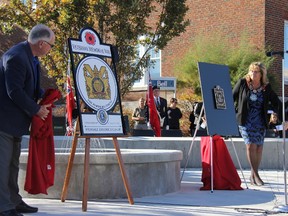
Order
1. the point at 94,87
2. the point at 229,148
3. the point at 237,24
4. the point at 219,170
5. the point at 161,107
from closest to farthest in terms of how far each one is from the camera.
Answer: the point at 94,87
the point at 219,170
the point at 229,148
the point at 161,107
the point at 237,24

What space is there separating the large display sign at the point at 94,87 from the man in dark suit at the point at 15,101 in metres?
0.61

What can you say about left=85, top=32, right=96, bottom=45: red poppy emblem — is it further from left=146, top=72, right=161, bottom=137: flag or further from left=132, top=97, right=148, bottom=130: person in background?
left=132, top=97, right=148, bottom=130: person in background

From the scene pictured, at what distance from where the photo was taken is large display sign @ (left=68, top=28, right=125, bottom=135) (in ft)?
21.8

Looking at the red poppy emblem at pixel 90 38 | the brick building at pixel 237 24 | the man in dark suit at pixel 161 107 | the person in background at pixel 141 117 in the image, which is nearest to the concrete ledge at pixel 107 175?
the red poppy emblem at pixel 90 38

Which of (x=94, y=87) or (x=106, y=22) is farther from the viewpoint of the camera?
(x=106, y=22)

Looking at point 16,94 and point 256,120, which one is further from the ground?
point 16,94

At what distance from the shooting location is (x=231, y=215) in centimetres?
650

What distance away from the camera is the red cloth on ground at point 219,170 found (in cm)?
865

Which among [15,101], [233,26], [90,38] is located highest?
[233,26]

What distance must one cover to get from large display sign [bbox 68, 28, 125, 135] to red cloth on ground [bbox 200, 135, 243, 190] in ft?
7.02

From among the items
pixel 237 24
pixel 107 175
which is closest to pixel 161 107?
pixel 237 24

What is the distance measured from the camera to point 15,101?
18.6ft

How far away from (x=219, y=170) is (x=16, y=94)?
3979 mm

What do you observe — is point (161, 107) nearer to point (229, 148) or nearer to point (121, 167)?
point (229, 148)
